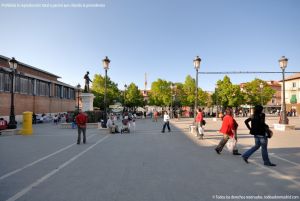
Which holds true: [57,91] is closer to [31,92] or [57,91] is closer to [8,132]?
[31,92]

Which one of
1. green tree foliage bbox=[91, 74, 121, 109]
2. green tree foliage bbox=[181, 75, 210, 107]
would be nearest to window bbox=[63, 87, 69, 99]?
green tree foliage bbox=[91, 74, 121, 109]

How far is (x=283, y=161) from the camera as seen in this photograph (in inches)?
303

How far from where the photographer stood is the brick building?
115ft

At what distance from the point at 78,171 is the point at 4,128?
48.6 ft

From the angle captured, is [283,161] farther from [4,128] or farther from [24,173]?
[4,128]

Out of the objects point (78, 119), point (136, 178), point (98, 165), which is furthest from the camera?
point (78, 119)

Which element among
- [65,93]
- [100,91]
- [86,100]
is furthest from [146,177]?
[100,91]

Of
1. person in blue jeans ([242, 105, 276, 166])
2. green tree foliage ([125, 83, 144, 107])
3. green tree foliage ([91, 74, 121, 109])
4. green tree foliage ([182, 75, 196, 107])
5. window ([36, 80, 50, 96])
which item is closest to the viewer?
person in blue jeans ([242, 105, 276, 166])

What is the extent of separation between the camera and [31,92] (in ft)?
140

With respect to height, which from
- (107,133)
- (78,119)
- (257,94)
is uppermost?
(257,94)

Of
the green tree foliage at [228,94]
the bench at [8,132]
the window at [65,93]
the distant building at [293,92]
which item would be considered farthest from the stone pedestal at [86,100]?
the distant building at [293,92]

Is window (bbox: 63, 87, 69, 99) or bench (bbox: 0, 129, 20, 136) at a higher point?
window (bbox: 63, 87, 69, 99)

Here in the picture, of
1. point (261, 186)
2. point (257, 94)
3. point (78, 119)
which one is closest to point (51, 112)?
point (78, 119)

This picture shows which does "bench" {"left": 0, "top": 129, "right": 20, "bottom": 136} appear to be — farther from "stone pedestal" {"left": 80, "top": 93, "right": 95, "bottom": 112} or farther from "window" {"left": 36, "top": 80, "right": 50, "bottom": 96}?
"window" {"left": 36, "top": 80, "right": 50, "bottom": 96}
